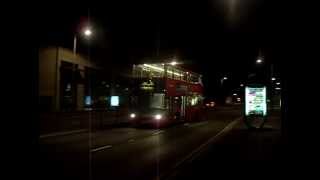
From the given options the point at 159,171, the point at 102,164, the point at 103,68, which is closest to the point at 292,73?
the point at 159,171

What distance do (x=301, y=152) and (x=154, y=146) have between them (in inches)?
278

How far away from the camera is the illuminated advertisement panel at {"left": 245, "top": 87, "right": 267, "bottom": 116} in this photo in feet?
84.5

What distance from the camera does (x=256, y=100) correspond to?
25906 millimetres

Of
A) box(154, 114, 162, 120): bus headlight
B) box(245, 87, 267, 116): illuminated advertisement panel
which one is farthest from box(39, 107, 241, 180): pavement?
box(154, 114, 162, 120): bus headlight

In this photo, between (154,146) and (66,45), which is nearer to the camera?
(154,146)

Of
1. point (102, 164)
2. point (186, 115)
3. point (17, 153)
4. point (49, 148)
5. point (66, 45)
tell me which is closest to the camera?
point (17, 153)

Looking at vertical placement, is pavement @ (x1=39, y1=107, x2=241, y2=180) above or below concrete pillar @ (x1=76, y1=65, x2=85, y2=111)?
below

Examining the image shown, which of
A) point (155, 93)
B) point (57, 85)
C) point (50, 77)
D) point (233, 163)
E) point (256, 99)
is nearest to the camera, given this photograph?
point (233, 163)

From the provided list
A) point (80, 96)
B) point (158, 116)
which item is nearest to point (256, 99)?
point (158, 116)

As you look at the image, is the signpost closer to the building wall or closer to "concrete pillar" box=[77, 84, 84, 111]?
the building wall

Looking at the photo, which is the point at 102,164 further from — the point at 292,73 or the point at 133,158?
the point at 292,73

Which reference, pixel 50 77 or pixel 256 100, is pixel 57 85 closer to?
pixel 50 77

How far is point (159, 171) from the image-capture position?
12.5 m

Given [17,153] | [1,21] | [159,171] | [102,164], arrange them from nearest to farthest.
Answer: [1,21], [17,153], [159,171], [102,164]
